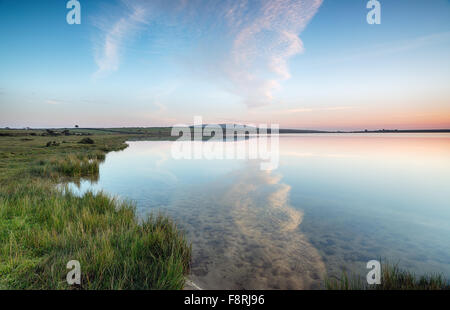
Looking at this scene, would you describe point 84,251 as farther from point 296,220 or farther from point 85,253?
point 296,220

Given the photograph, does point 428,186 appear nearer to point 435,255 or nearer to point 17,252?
point 435,255

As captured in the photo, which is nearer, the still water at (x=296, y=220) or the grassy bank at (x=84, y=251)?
the grassy bank at (x=84, y=251)

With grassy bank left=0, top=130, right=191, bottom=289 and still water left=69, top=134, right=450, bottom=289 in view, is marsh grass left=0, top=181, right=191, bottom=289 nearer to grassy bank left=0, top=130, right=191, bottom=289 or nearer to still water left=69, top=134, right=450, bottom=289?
grassy bank left=0, top=130, right=191, bottom=289

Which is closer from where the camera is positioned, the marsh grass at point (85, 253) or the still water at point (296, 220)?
the marsh grass at point (85, 253)

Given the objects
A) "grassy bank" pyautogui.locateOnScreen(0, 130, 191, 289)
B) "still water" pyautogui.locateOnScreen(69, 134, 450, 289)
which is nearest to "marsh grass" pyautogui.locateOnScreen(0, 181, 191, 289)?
"grassy bank" pyautogui.locateOnScreen(0, 130, 191, 289)

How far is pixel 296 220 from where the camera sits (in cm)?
1011

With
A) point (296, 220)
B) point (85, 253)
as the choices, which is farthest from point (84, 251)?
point (296, 220)

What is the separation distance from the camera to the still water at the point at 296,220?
6355 mm

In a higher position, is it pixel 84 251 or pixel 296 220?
pixel 84 251

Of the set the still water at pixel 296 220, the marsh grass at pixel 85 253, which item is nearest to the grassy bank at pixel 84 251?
the marsh grass at pixel 85 253

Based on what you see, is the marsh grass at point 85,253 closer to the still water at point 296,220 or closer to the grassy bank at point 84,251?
the grassy bank at point 84,251
